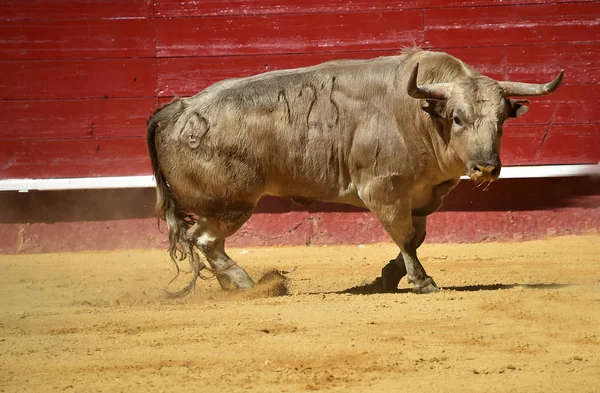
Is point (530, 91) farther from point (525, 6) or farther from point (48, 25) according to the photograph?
point (48, 25)

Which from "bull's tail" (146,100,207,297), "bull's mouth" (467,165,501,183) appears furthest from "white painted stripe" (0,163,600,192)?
"bull's mouth" (467,165,501,183)

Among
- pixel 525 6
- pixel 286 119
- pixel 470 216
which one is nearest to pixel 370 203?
pixel 286 119

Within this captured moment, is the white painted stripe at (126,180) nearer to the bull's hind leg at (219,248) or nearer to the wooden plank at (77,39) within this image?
the wooden plank at (77,39)

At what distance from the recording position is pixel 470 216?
7.82 metres

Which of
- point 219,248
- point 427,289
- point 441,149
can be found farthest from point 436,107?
point 219,248

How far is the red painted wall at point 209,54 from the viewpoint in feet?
25.6

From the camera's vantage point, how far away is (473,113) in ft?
16.8

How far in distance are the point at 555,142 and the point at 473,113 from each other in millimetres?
2923

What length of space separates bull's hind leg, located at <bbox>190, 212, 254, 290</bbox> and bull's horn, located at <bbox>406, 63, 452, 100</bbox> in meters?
1.11

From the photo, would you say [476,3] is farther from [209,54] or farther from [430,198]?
[430,198]

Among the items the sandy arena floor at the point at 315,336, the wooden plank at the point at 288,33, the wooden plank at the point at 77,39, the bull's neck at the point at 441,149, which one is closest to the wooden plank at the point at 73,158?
the wooden plank at the point at 77,39

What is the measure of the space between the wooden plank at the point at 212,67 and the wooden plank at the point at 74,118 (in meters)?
0.21

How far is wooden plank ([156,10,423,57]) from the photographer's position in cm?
781

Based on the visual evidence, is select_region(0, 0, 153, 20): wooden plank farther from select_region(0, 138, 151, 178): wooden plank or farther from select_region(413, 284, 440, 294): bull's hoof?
select_region(413, 284, 440, 294): bull's hoof
